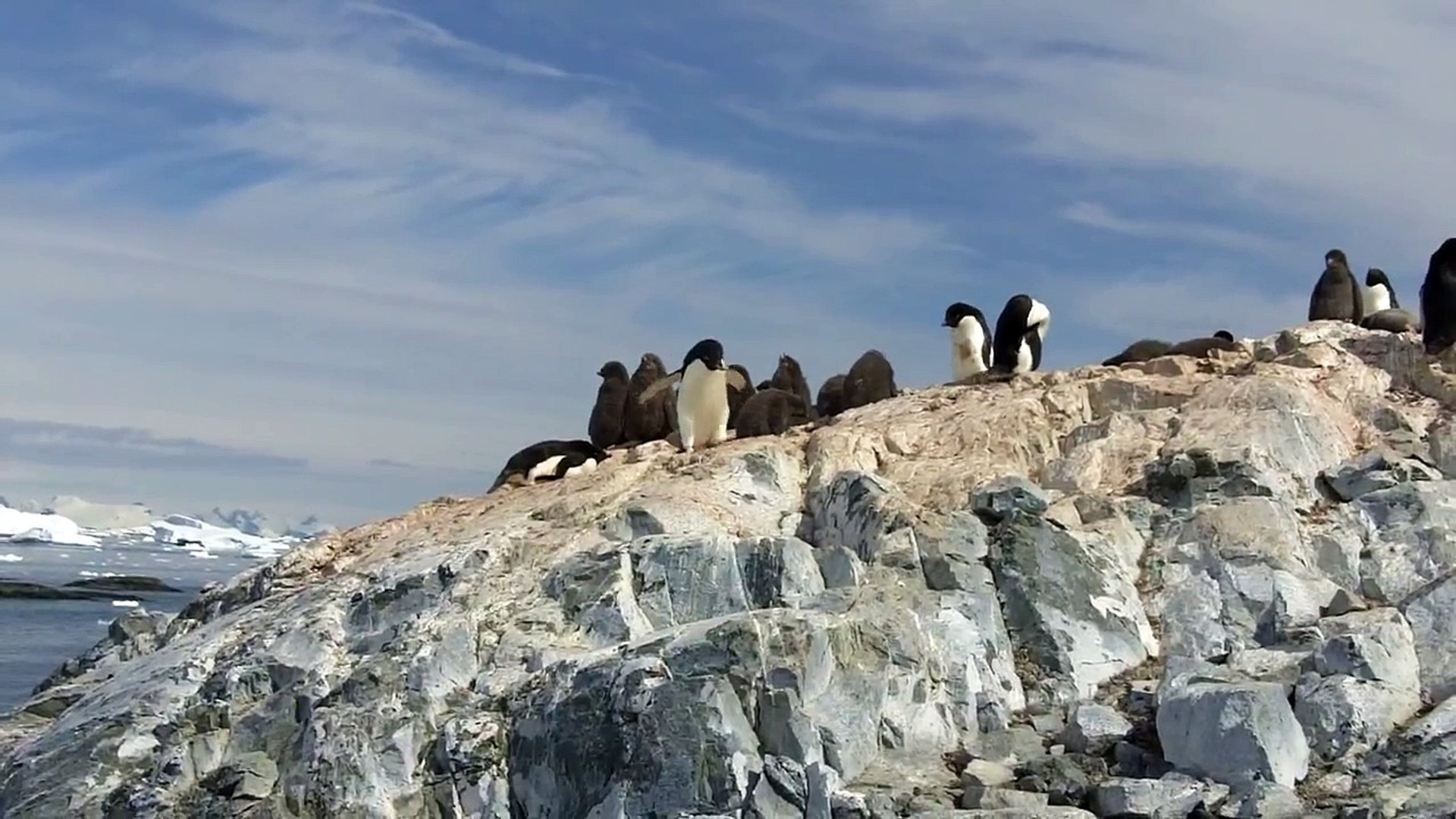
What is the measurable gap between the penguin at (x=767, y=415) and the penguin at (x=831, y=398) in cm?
173

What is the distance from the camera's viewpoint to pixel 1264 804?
9.20 meters

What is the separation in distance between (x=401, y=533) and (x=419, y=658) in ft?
8.60

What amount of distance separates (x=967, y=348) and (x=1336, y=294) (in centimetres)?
492

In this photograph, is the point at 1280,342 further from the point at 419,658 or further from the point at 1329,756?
the point at 419,658

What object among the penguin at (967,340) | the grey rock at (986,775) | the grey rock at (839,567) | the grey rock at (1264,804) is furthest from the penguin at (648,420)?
the grey rock at (1264,804)

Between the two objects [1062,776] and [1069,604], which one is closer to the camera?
[1062,776]

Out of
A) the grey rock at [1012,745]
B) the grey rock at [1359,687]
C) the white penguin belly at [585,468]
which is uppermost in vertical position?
the white penguin belly at [585,468]

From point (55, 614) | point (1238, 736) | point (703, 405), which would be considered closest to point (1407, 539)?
point (1238, 736)

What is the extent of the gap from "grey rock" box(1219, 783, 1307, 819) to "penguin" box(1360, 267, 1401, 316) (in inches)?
508

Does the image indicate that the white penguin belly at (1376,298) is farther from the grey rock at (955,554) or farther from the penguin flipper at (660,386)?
the grey rock at (955,554)

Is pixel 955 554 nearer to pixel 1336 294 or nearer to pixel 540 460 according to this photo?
pixel 540 460

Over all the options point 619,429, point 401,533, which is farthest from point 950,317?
point 401,533

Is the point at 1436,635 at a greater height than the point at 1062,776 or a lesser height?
greater

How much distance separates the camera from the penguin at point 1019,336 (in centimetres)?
1791
